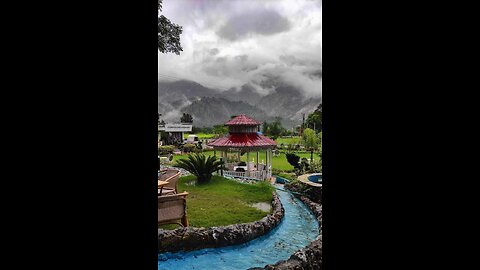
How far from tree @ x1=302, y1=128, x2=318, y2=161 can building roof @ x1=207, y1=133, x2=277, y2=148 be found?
138 centimetres

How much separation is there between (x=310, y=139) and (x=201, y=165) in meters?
3.72

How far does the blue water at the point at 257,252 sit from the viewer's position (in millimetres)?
4465

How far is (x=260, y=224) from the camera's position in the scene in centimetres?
553

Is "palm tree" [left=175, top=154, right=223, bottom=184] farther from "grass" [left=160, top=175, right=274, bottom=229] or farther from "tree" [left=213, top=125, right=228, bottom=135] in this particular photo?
"tree" [left=213, top=125, right=228, bottom=135]

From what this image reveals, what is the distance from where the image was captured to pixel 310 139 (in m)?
9.98

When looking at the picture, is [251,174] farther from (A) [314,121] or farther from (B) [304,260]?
(B) [304,260]

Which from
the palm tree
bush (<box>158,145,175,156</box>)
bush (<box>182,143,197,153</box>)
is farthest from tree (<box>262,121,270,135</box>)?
bush (<box>158,145,175,156</box>)

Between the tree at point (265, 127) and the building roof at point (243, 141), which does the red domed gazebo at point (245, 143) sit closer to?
the building roof at point (243, 141)

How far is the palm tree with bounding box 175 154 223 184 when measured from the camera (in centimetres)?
905
